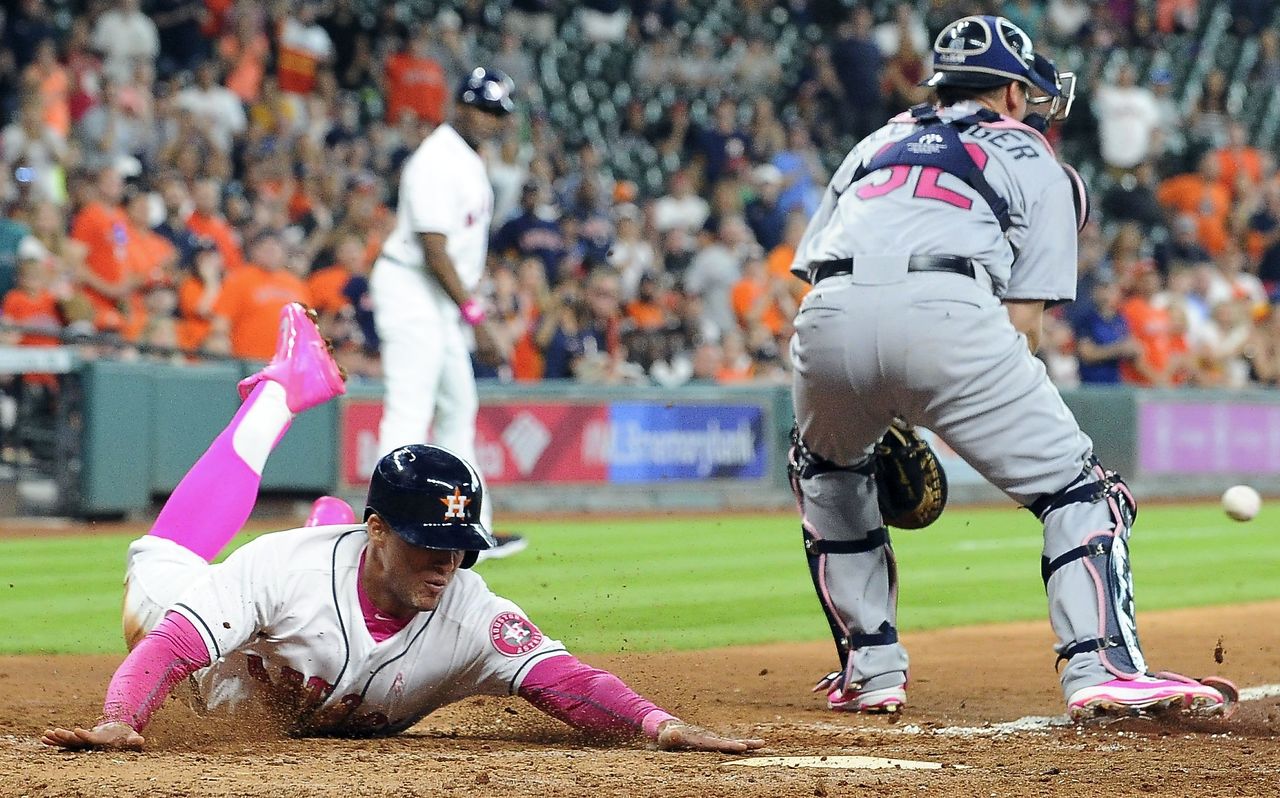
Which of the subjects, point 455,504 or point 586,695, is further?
point 586,695

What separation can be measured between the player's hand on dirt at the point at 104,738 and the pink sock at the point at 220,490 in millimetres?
931

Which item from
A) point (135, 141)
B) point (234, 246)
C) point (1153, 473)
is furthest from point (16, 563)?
point (1153, 473)

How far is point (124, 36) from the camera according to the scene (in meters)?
14.4

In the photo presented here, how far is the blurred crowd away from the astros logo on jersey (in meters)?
6.15

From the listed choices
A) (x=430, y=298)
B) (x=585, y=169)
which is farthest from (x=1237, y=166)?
(x=430, y=298)

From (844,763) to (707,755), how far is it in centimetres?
31

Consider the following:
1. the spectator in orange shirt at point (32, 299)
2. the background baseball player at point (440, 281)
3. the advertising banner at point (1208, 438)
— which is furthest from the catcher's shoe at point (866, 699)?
the advertising banner at point (1208, 438)

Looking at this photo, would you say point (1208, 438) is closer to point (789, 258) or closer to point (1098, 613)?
point (789, 258)

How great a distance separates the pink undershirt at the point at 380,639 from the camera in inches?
150

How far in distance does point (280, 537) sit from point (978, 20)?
230cm

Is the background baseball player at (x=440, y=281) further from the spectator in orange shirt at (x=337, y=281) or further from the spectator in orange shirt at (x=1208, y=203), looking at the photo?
the spectator in orange shirt at (x=1208, y=203)

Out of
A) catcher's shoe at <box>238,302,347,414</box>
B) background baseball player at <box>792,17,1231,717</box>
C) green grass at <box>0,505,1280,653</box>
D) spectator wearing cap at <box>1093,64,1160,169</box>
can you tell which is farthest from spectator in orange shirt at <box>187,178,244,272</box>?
spectator wearing cap at <box>1093,64,1160,169</box>

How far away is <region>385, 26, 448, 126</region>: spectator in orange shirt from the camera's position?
1565 centimetres

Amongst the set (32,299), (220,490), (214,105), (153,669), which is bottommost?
(153,669)
